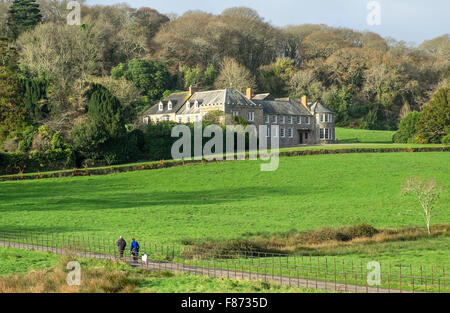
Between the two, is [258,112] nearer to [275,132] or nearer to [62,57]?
[275,132]

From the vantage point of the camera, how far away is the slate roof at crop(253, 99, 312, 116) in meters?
99.7

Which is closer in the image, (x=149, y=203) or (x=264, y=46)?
(x=149, y=203)

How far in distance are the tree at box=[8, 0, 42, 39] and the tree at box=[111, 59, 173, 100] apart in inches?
861

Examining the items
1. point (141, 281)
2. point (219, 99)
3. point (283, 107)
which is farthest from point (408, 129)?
point (141, 281)

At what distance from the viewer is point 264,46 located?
14875 cm

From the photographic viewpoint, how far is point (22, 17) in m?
120

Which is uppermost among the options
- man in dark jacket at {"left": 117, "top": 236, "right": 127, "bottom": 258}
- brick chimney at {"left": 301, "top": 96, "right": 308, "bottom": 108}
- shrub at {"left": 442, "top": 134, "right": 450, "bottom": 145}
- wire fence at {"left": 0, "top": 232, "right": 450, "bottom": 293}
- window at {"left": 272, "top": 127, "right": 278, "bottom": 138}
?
brick chimney at {"left": 301, "top": 96, "right": 308, "bottom": 108}

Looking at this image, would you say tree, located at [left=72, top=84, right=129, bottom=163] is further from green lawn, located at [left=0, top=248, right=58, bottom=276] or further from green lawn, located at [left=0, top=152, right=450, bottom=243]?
green lawn, located at [left=0, top=248, right=58, bottom=276]

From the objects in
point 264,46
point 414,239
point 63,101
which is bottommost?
point 414,239
